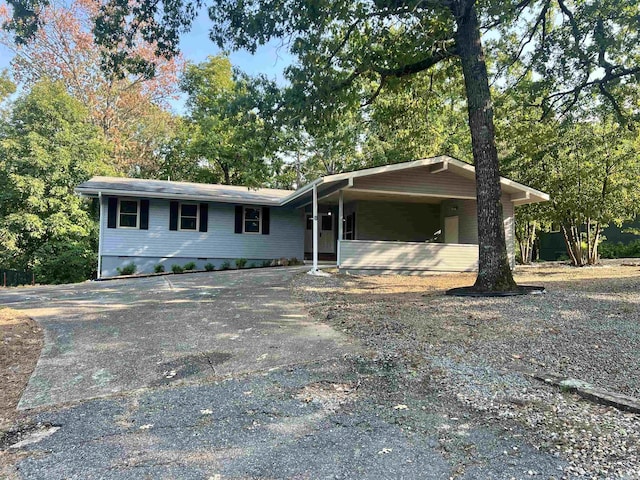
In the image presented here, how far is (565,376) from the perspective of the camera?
397cm

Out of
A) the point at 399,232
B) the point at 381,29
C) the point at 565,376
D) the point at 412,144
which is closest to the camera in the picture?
the point at 565,376

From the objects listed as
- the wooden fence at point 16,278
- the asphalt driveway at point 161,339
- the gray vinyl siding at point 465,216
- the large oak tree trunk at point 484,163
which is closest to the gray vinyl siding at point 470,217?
the gray vinyl siding at point 465,216

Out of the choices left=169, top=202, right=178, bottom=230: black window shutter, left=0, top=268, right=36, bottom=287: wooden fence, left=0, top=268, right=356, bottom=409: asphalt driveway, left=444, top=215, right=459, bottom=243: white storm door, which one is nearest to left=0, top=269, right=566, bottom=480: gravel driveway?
left=0, top=268, right=356, bottom=409: asphalt driveway

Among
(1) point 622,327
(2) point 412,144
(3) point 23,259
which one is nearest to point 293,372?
(1) point 622,327

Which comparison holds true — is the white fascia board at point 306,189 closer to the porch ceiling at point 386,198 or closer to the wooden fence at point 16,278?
the porch ceiling at point 386,198

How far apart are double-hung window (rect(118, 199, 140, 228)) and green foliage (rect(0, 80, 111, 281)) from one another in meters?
4.53

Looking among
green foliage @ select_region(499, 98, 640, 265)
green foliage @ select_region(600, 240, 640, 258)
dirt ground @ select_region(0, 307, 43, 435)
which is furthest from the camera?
green foliage @ select_region(600, 240, 640, 258)

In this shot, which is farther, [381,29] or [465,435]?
[381,29]

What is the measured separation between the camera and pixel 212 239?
645 inches

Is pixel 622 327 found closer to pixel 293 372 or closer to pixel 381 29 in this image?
pixel 293 372

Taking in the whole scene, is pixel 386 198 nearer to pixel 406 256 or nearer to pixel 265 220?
pixel 406 256

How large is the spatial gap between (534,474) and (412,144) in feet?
40.4

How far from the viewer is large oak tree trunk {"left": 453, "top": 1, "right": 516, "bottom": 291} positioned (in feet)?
27.1

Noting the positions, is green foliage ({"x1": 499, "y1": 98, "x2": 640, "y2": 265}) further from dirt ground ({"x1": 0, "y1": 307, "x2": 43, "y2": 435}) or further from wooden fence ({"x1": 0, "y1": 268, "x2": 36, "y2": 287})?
wooden fence ({"x1": 0, "y1": 268, "x2": 36, "y2": 287})
